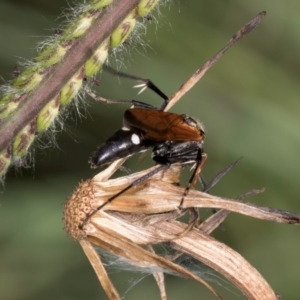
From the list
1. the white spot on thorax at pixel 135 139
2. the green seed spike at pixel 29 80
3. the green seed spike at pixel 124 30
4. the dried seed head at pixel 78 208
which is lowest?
the dried seed head at pixel 78 208

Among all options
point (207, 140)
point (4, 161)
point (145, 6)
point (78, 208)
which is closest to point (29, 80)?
point (4, 161)

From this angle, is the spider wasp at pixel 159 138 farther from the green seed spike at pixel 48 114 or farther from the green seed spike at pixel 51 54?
the green seed spike at pixel 51 54

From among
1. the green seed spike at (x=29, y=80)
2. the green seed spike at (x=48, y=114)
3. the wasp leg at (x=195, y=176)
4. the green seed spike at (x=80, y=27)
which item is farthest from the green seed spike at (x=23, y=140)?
the wasp leg at (x=195, y=176)

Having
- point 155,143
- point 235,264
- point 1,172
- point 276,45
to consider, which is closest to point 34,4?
point 155,143

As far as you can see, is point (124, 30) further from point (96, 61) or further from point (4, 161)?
point (4, 161)

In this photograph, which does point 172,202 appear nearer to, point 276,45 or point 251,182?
point 251,182
